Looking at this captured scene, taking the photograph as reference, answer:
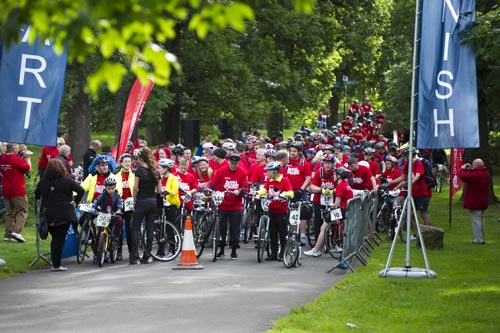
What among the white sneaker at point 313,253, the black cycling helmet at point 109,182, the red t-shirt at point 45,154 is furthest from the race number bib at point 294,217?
the red t-shirt at point 45,154

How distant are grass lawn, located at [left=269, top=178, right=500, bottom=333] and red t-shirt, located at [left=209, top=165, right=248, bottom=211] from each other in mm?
2460

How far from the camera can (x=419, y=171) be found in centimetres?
2275

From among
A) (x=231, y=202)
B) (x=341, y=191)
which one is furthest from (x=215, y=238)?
(x=341, y=191)

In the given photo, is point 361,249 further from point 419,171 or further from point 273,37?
point 273,37

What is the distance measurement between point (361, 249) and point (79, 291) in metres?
6.45

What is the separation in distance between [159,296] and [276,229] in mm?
4834

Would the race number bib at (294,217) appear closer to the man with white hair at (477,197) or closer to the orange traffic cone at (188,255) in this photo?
the orange traffic cone at (188,255)

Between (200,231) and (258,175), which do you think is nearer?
(200,231)

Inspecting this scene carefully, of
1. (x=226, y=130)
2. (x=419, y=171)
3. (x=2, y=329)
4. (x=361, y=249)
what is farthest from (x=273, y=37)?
(x=2, y=329)

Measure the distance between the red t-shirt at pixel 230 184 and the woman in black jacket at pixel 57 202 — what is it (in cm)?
294

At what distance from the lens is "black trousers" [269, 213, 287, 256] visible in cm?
1864

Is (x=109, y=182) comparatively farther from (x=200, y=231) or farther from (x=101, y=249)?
(x=200, y=231)

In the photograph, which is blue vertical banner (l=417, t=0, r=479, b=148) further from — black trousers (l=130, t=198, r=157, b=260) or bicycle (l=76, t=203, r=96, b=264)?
bicycle (l=76, t=203, r=96, b=264)

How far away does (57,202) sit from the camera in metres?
17.0
